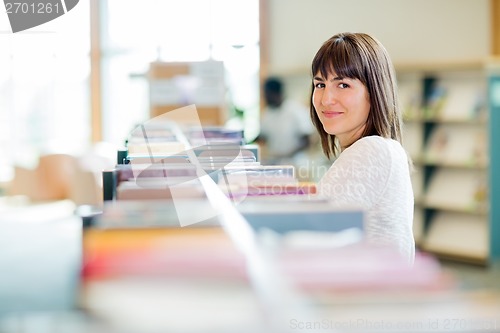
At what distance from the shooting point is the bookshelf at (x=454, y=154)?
24.5ft

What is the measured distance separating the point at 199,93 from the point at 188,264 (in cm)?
820

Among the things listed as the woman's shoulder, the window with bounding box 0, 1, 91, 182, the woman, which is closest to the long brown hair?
the woman

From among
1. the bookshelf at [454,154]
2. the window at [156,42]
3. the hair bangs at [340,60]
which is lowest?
the bookshelf at [454,154]

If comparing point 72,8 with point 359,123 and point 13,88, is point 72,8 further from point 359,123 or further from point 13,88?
point 359,123

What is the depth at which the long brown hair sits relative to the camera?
2.04 m

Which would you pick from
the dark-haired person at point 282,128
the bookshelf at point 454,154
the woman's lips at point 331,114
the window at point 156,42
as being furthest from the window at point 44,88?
the woman's lips at point 331,114

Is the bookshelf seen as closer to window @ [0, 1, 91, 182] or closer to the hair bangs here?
the hair bangs

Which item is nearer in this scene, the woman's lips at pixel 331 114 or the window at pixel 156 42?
the woman's lips at pixel 331 114

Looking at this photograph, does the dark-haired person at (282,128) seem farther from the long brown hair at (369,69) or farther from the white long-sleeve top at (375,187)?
the white long-sleeve top at (375,187)

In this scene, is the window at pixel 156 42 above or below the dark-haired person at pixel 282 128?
above

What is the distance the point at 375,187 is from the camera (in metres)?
1.87

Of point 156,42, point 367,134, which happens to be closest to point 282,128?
point 156,42

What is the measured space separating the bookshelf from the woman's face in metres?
5.36

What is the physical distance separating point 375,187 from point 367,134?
0.85ft
